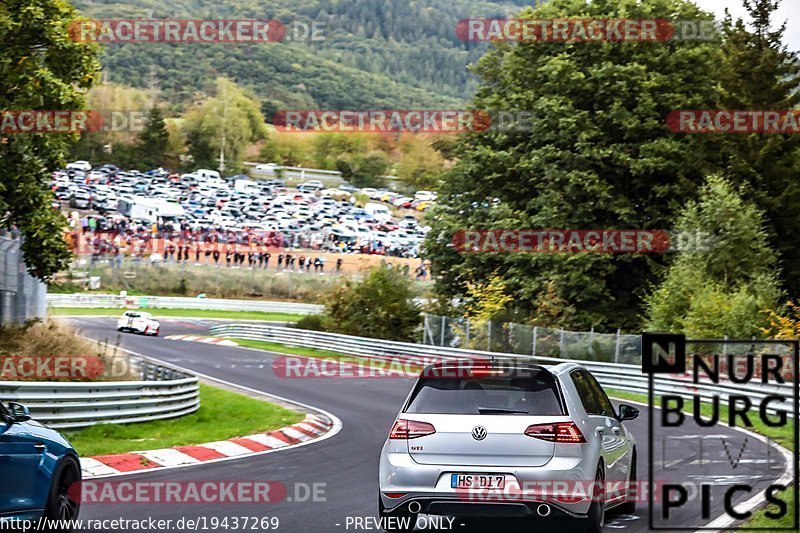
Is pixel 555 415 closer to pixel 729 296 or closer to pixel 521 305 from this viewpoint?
pixel 729 296

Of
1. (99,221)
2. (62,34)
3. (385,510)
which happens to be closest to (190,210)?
(99,221)

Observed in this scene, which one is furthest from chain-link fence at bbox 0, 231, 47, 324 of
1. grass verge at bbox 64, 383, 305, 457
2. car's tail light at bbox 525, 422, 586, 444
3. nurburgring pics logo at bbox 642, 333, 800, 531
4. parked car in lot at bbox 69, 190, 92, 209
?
parked car in lot at bbox 69, 190, 92, 209

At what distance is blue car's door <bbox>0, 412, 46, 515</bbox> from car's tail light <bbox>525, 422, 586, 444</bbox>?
4.02 meters

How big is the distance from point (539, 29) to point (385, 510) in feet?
132

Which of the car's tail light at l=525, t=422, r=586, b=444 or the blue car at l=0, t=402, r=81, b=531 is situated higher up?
the car's tail light at l=525, t=422, r=586, b=444

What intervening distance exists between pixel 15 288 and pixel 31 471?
2078 centimetres

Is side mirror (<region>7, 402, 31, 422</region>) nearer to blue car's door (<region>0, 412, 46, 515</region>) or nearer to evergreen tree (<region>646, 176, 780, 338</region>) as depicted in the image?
blue car's door (<region>0, 412, 46, 515</region>)

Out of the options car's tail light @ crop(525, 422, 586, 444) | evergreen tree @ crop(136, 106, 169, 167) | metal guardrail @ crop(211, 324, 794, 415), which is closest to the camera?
car's tail light @ crop(525, 422, 586, 444)

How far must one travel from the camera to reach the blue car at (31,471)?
27.7 feet

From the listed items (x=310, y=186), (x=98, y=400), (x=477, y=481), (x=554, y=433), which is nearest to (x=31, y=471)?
(x=477, y=481)

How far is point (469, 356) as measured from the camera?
38781 mm

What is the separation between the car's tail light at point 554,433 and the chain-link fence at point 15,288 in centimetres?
1928

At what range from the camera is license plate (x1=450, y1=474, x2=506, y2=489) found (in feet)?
29.0

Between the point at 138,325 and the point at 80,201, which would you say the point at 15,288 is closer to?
the point at 138,325
